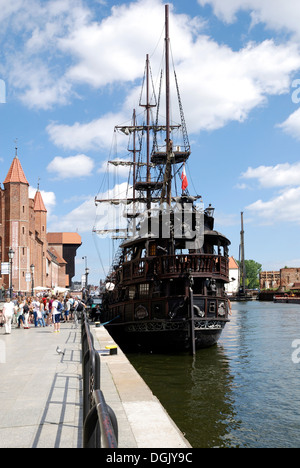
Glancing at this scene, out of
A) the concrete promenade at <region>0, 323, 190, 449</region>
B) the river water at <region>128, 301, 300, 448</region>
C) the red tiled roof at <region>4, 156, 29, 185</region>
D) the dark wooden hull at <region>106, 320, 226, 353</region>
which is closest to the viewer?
the concrete promenade at <region>0, 323, 190, 449</region>

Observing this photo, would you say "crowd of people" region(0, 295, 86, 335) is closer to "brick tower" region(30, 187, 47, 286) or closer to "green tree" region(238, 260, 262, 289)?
"brick tower" region(30, 187, 47, 286)

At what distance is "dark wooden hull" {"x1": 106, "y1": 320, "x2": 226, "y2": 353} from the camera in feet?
65.1

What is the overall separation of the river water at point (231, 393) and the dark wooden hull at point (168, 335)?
513 millimetres

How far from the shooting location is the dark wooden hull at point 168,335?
1984cm

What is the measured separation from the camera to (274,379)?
48.9 ft

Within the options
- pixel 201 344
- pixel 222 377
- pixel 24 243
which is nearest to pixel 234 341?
pixel 201 344

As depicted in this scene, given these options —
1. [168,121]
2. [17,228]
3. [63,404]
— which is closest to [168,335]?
[63,404]

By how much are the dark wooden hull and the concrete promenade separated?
7.34m

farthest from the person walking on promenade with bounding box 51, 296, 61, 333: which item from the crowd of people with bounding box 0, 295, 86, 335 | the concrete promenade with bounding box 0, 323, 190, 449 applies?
the concrete promenade with bounding box 0, 323, 190, 449

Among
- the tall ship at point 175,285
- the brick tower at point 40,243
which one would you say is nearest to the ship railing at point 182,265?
the tall ship at point 175,285

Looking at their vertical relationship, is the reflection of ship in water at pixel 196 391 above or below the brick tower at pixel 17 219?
below

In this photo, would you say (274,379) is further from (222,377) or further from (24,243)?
(24,243)

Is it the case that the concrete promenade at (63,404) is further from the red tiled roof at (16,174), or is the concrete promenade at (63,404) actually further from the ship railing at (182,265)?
the red tiled roof at (16,174)

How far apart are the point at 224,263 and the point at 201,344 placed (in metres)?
4.07
